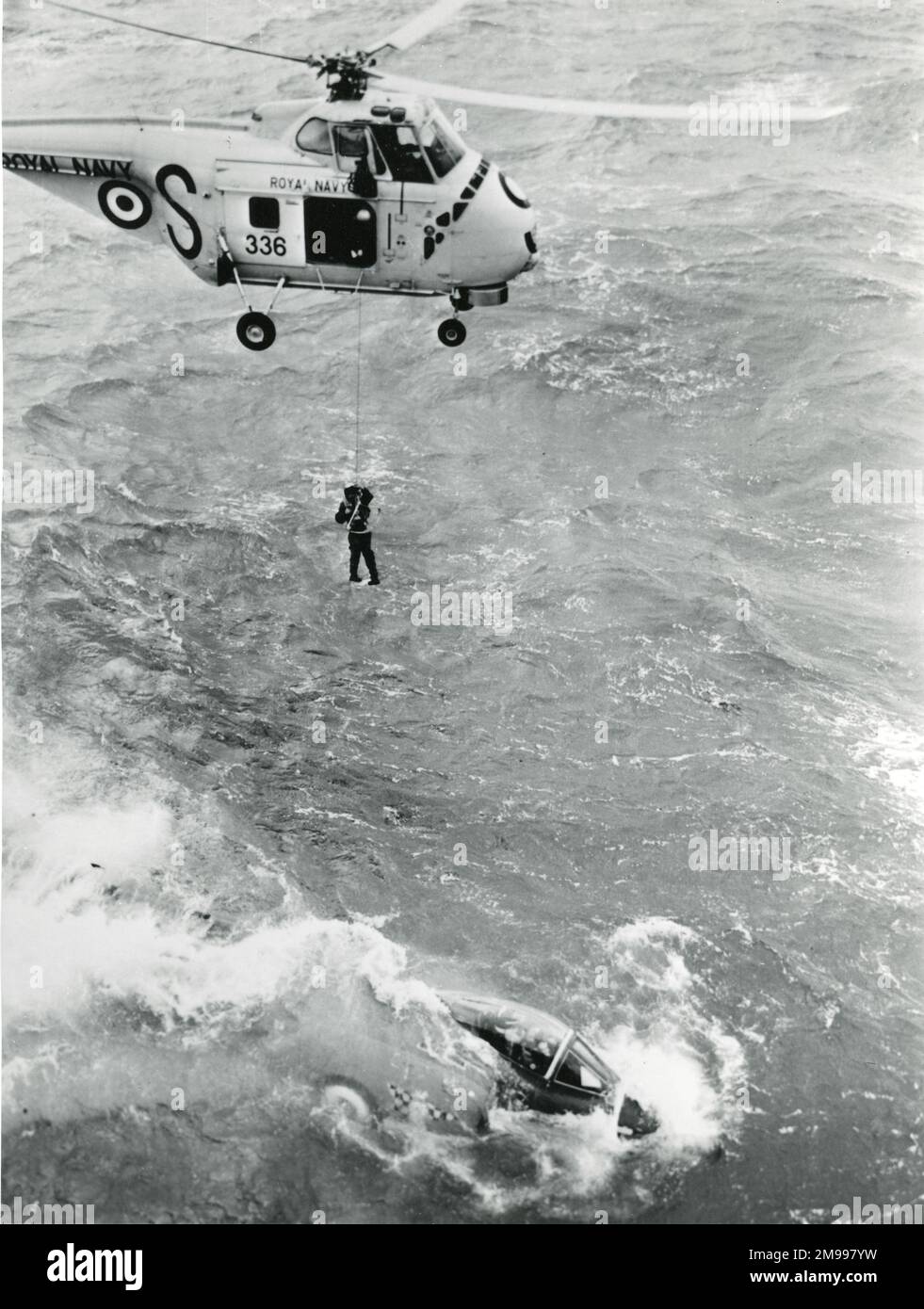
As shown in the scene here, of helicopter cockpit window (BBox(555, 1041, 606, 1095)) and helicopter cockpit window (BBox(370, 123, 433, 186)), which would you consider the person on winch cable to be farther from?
helicopter cockpit window (BBox(555, 1041, 606, 1095))

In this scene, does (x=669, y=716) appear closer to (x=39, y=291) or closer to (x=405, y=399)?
(x=405, y=399)

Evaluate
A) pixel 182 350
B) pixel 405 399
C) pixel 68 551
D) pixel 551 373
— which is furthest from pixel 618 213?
pixel 68 551

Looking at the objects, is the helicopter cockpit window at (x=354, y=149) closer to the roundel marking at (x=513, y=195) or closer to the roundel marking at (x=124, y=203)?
the roundel marking at (x=513, y=195)

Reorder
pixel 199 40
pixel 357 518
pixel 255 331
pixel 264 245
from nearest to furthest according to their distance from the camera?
pixel 264 245, pixel 255 331, pixel 199 40, pixel 357 518

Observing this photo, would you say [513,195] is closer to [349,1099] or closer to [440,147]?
[440,147]

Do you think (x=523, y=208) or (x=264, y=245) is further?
(x=264, y=245)

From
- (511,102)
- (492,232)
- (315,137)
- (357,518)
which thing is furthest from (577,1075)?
(511,102)
